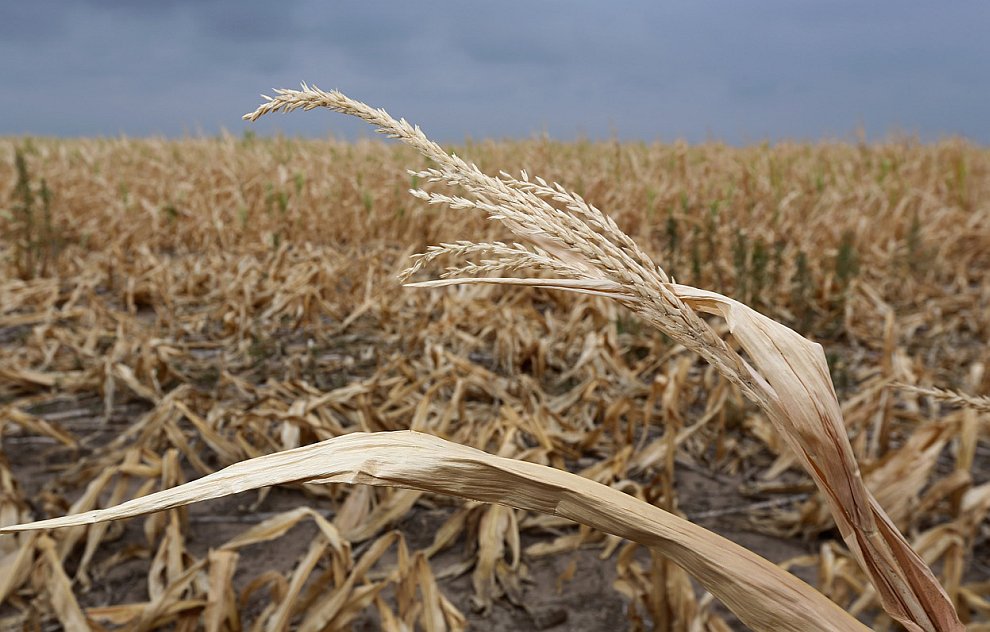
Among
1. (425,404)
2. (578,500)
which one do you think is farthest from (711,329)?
(425,404)

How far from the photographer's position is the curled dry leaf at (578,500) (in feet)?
2.33

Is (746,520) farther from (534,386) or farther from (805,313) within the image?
(805,313)

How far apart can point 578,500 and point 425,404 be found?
6.00 ft

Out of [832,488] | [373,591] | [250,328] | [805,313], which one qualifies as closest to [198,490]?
[832,488]

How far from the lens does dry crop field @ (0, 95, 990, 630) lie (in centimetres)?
183

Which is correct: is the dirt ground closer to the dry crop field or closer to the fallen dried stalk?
the dry crop field

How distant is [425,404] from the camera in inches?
99.7

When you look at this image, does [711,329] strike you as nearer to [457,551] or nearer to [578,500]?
[578,500]

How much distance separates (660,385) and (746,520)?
481 millimetres

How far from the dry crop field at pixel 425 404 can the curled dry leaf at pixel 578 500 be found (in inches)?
7.1

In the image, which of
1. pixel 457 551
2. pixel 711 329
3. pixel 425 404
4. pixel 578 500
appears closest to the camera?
pixel 711 329

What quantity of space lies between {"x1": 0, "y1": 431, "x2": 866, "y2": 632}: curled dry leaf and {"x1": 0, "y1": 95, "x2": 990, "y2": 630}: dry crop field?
0.18 meters

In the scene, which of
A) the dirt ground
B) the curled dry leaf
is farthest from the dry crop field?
the curled dry leaf

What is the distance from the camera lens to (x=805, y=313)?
395 centimetres
